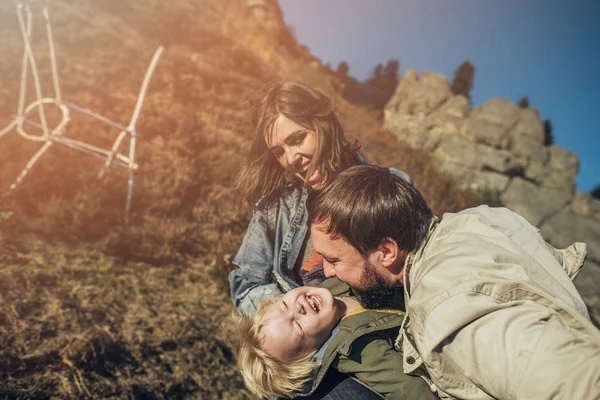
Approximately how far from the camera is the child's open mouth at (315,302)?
2.48 meters

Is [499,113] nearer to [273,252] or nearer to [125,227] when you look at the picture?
[125,227]

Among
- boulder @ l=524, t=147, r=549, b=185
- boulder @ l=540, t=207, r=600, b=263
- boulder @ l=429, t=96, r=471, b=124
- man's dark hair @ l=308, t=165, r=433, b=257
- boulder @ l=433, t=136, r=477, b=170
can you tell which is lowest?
man's dark hair @ l=308, t=165, r=433, b=257

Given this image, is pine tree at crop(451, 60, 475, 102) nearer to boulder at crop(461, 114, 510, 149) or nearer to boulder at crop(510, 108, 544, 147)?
boulder at crop(510, 108, 544, 147)

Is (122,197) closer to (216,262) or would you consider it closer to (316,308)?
(216,262)

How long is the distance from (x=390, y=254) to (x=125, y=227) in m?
5.20

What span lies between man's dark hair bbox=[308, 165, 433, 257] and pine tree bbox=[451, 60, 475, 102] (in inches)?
897

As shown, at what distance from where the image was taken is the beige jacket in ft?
3.95

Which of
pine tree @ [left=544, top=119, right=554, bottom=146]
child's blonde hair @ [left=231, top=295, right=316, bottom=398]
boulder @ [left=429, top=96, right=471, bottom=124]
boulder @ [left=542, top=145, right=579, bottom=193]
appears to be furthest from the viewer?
pine tree @ [left=544, top=119, right=554, bottom=146]

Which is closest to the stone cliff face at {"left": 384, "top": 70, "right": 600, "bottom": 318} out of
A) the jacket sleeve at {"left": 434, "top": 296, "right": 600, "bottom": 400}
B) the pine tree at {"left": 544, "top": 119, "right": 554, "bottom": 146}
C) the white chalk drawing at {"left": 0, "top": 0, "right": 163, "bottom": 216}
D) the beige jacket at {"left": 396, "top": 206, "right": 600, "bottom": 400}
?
the pine tree at {"left": 544, "top": 119, "right": 554, "bottom": 146}

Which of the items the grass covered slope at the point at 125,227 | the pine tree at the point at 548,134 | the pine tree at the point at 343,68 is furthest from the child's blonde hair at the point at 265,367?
the pine tree at the point at 343,68

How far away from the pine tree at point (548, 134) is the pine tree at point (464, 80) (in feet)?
14.4

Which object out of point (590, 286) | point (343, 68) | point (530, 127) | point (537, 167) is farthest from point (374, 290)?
point (343, 68)

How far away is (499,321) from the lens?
4.37 feet

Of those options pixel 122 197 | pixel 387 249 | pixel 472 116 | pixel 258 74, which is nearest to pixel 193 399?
pixel 387 249
